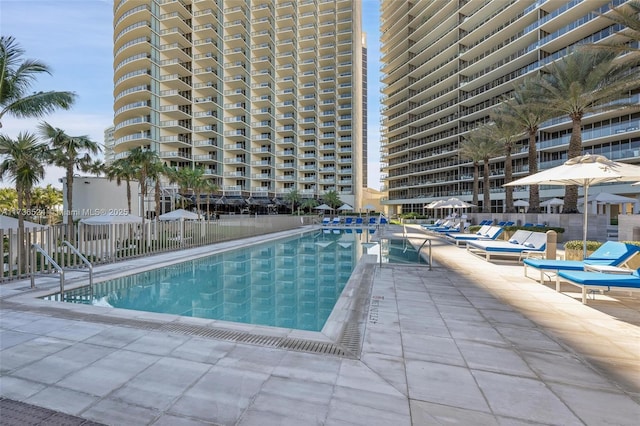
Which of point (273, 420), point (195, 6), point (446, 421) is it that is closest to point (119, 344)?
point (273, 420)

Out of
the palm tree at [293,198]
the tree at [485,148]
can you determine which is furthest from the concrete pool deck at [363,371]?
the palm tree at [293,198]

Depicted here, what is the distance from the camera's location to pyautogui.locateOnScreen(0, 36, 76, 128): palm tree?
8344 millimetres

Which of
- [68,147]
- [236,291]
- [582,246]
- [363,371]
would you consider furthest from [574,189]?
[68,147]

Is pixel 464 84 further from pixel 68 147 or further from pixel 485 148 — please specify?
pixel 68 147

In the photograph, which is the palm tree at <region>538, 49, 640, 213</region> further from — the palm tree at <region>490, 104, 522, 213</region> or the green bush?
the green bush

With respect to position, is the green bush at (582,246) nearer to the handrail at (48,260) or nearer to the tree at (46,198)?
the handrail at (48,260)

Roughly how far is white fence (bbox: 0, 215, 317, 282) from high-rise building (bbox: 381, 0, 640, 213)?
33388mm

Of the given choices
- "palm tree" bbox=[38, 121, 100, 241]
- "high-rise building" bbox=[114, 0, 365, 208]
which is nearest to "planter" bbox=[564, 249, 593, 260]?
→ "palm tree" bbox=[38, 121, 100, 241]

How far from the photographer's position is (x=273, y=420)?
2.52 meters

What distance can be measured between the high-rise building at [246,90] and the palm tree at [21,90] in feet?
136

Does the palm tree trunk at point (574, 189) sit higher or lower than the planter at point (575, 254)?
higher

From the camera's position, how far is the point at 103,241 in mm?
10312

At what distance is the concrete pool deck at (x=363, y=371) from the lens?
2.63 m

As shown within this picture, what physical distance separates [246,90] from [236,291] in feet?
180
